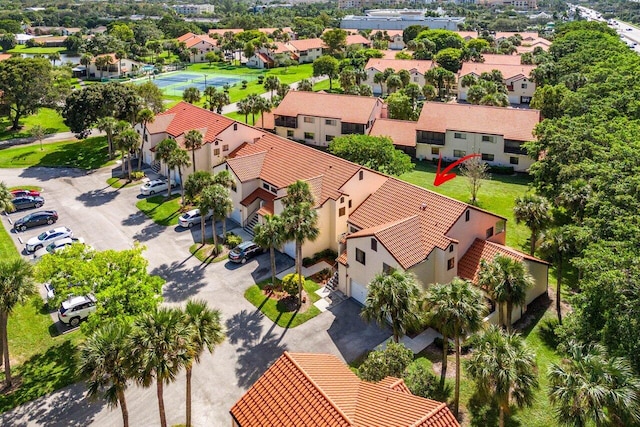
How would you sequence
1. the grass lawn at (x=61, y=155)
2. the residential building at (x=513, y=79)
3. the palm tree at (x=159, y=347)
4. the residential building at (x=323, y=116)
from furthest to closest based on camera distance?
the residential building at (x=513, y=79)
the residential building at (x=323, y=116)
the grass lawn at (x=61, y=155)
the palm tree at (x=159, y=347)

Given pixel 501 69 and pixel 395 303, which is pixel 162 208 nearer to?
pixel 395 303

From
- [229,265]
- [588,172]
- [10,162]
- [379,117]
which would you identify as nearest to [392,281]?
[229,265]

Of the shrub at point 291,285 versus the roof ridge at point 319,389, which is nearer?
the roof ridge at point 319,389

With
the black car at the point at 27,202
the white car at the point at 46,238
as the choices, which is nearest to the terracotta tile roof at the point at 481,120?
the white car at the point at 46,238

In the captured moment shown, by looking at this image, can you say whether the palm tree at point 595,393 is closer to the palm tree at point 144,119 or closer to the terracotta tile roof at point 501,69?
the palm tree at point 144,119

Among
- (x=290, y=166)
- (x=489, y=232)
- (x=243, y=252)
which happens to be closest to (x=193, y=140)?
(x=290, y=166)

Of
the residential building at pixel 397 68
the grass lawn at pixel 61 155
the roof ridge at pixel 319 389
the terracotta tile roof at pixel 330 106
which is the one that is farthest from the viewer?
the residential building at pixel 397 68

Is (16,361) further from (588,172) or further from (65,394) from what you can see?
(588,172)
